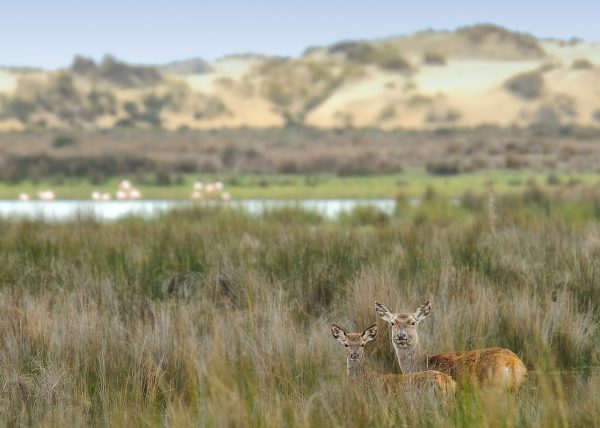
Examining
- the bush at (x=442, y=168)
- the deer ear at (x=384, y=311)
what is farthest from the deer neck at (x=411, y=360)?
the bush at (x=442, y=168)

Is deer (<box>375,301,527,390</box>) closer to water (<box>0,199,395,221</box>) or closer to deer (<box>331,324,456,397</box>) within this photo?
deer (<box>331,324,456,397</box>)

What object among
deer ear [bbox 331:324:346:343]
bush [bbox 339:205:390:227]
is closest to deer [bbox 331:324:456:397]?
deer ear [bbox 331:324:346:343]

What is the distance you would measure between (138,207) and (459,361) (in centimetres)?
2186

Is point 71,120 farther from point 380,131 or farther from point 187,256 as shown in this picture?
point 187,256

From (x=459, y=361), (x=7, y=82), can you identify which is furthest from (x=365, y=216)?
(x=7, y=82)

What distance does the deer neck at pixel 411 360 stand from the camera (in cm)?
596

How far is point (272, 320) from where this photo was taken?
720 centimetres

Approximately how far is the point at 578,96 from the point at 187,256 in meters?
89.7

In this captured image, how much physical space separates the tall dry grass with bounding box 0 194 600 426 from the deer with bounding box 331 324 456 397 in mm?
120

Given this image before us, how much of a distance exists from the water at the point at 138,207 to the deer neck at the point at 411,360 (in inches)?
378

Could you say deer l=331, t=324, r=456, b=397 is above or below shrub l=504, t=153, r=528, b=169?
above

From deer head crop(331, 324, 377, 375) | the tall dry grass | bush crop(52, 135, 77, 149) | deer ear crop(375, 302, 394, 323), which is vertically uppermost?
deer ear crop(375, 302, 394, 323)

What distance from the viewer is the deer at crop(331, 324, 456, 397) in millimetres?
5359

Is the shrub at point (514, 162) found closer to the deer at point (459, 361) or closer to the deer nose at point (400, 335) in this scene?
the deer at point (459, 361)
